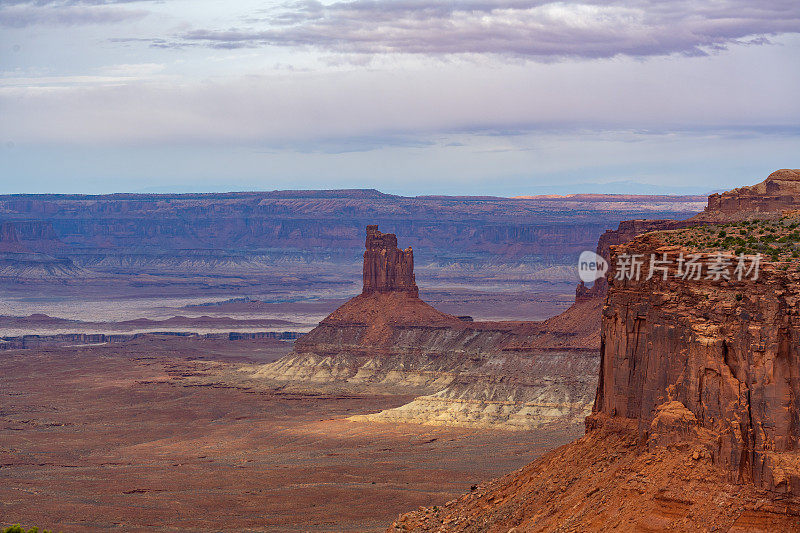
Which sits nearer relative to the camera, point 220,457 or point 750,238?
point 750,238

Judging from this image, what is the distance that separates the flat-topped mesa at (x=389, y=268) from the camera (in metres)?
158

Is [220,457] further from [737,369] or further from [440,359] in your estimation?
[737,369]

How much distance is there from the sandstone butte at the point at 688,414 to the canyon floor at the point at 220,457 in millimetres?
38911

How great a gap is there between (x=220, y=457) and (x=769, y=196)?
4774 cm

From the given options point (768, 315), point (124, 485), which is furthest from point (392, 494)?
point (768, 315)

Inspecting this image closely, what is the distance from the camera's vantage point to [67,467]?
331 ft

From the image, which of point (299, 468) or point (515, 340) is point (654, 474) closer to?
point (299, 468)

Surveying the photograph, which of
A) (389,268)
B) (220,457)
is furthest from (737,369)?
(389,268)

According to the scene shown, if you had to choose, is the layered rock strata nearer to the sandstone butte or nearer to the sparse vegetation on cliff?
the sparse vegetation on cliff

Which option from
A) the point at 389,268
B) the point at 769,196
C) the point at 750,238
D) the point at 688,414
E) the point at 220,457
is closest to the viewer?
the point at 688,414

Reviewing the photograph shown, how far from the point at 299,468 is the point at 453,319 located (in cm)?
6026

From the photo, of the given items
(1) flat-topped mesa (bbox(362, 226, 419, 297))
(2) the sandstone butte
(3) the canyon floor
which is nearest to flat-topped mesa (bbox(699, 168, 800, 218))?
(3) the canyon floor

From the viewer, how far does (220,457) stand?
10338 cm

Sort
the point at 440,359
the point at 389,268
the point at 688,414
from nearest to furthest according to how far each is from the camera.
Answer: the point at 688,414 < the point at 440,359 < the point at 389,268
